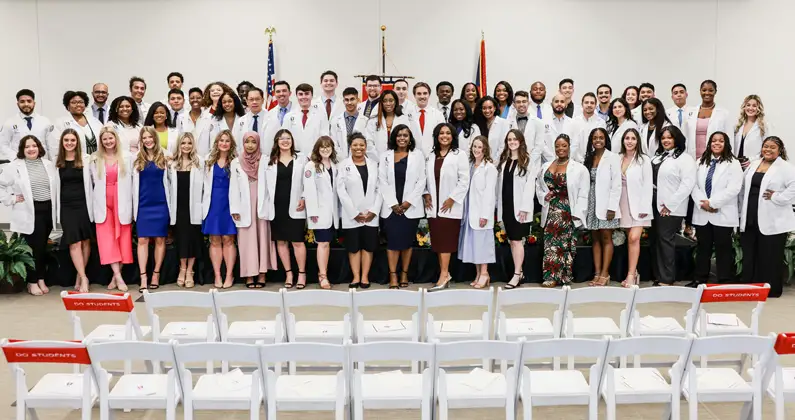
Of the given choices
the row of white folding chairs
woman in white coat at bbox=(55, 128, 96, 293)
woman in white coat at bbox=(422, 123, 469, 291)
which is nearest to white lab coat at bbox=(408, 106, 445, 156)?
woman in white coat at bbox=(422, 123, 469, 291)

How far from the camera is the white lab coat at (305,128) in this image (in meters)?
9.39

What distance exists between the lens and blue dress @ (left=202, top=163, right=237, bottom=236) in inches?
352

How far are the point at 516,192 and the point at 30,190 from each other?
17.6 feet

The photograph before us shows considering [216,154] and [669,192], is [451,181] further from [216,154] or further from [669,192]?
[216,154]

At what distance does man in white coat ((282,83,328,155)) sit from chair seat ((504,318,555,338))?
4.25m

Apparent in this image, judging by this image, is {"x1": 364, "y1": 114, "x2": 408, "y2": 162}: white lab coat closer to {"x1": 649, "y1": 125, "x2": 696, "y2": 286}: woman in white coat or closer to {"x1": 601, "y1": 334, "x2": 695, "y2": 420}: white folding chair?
{"x1": 649, "y1": 125, "x2": 696, "y2": 286}: woman in white coat

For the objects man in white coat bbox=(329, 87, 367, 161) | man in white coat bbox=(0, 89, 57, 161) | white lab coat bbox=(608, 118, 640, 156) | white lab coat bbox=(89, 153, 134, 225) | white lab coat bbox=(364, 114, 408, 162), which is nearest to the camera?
white lab coat bbox=(89, 153, 134, 225)

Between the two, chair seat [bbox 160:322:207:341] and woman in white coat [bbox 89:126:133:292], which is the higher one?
woman in white coat [bbox 89:126:133:292]

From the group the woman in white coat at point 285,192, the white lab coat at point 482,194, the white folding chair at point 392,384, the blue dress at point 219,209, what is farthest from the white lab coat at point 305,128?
the white folding chair at point 392,384

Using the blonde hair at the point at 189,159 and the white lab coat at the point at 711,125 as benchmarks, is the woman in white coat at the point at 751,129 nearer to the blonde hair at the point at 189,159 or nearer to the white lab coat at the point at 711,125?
the white lab coat at the point at 711,125

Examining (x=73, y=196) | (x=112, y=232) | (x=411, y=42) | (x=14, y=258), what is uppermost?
(x=411, y=42)

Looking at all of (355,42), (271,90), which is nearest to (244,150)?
(271,90)

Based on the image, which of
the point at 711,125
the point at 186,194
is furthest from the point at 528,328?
the point at 711,125

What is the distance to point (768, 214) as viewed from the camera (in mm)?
8578
